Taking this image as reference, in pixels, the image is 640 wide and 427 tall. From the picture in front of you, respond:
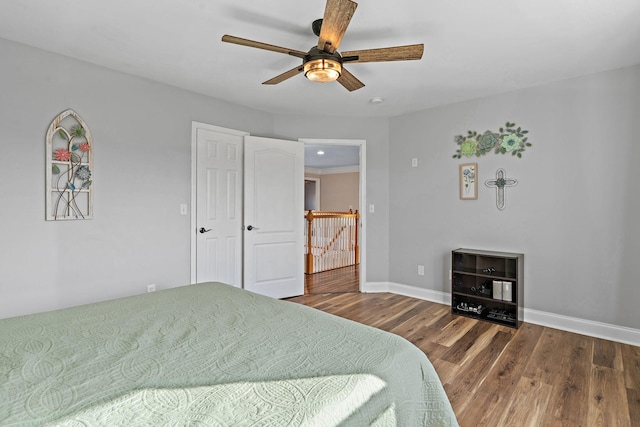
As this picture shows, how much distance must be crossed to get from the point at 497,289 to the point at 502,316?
0.93 feet

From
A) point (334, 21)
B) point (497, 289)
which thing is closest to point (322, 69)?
point (334, 21)

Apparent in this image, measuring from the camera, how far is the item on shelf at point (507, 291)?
333cm

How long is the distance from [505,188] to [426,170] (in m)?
0.94

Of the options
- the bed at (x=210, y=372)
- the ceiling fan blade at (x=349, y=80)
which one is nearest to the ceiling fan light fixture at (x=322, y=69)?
the ceiling fan blade at (x=349, y=80)

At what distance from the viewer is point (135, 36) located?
8.05ft

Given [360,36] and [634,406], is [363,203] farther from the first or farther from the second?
[634,406]

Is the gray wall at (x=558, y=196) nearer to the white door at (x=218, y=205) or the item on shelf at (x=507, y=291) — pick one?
the item on shelf at (x=507, y=291)

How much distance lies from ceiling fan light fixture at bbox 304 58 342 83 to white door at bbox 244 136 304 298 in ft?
6.51

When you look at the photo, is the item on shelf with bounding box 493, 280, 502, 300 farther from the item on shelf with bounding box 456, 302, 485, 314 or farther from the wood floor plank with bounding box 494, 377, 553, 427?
the wood floor plank with bounding box 494, 377, 553, 427

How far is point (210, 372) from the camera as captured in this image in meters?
1.05

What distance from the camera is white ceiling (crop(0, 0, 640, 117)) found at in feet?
6.90

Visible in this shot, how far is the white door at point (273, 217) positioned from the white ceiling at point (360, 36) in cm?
92

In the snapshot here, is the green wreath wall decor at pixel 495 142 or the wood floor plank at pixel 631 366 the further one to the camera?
the green wreath wall decor at pixel 495 142

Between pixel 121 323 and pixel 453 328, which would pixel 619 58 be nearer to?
pixel 453 328
